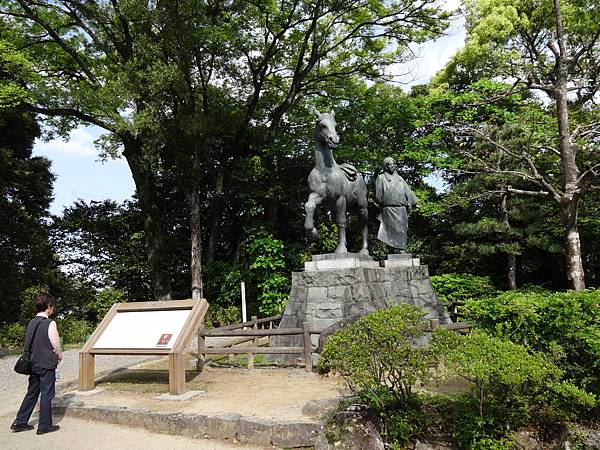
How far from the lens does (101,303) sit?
50.4 feet

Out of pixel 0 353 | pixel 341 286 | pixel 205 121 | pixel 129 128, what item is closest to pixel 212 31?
pixel 205 121

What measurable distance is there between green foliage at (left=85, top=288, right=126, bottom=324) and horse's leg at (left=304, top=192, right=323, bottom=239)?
10.4 m

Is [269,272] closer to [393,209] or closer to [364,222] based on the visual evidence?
[364,222]

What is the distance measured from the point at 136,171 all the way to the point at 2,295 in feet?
20.2

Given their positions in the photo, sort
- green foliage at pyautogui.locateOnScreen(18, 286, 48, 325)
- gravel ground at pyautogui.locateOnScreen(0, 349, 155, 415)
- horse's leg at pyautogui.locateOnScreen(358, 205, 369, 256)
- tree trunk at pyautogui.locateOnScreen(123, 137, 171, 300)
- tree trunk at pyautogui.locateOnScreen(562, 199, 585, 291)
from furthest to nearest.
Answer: tree trunk at pyautogui.locateOnScreen(123, 137, 171, 300) → green foliage at pyautogui.locateOnScreen(18, 286, 48, 325) → tree trunk at pyautogui.locateOnScreen(562, 199, 585, 291) → horse's leg at pyautogui.locateOnScreen(358, 205, 369, 256) → gravel ground at pyautogui.locateOnScreen(0, 349, 155, 415)

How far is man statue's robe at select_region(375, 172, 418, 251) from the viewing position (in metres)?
9.98

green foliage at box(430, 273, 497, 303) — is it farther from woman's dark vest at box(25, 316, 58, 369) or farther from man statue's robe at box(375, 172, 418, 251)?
woman's dark vest at box(25, 316, 58, 369)

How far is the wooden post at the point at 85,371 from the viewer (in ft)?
20.9

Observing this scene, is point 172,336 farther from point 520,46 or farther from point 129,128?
point 520,46

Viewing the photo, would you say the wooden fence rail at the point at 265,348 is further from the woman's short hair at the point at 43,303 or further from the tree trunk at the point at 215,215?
the tree trunk at the point at 215,215

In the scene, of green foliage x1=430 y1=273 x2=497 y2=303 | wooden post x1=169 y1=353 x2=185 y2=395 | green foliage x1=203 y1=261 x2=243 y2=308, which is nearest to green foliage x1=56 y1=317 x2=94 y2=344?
green foliage x1=203 y1=261 x2=243 y2=308

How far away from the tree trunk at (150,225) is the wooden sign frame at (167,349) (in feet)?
27.6

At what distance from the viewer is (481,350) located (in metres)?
3.67

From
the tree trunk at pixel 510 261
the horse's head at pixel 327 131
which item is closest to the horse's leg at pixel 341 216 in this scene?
the horse's head at pixel 327 131
